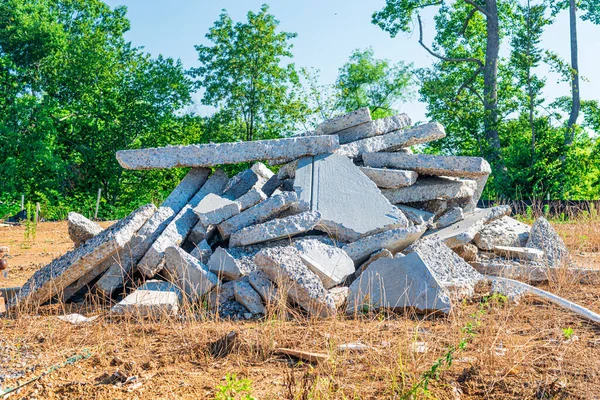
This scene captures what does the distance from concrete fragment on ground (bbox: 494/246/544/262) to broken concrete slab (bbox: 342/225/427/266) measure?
149 centimetres

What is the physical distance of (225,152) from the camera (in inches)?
296

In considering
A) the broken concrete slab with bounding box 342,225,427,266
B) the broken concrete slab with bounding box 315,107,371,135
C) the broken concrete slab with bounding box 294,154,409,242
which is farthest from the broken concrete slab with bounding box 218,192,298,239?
the broken concrete slab with bounding box 315,107,371,135

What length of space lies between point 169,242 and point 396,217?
2578 mm

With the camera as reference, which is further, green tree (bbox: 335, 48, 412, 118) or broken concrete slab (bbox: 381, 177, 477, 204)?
green tree (bbox: 335, 48, 412, 118)

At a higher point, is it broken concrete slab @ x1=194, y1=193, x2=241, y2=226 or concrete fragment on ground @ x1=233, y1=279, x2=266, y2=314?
broken concrete slab @ x1=194, y1=193, x2=241, y2=226

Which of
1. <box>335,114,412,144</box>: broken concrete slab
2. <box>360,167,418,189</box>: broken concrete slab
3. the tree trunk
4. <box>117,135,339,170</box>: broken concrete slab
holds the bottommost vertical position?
<box>360,167,418,189</box>: broken concrete slab

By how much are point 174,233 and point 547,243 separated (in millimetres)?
4555

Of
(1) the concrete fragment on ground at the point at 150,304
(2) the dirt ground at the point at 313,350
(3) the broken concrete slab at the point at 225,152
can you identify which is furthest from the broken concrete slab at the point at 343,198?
(1) the concrete fragment on ground at the point at 150,304

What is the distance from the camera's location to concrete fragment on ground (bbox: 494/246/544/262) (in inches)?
275

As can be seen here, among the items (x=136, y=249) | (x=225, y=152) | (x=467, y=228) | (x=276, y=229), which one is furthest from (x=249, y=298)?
(x=467, y=228)

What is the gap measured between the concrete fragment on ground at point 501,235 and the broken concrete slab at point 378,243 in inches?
57.1

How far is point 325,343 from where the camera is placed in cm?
445

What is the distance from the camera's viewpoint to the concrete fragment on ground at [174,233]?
621 centimetres

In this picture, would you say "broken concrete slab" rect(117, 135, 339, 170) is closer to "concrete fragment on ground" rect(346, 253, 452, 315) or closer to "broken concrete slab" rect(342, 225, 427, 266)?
"broken concrete slab" rect(342, 225, 427, 266)
